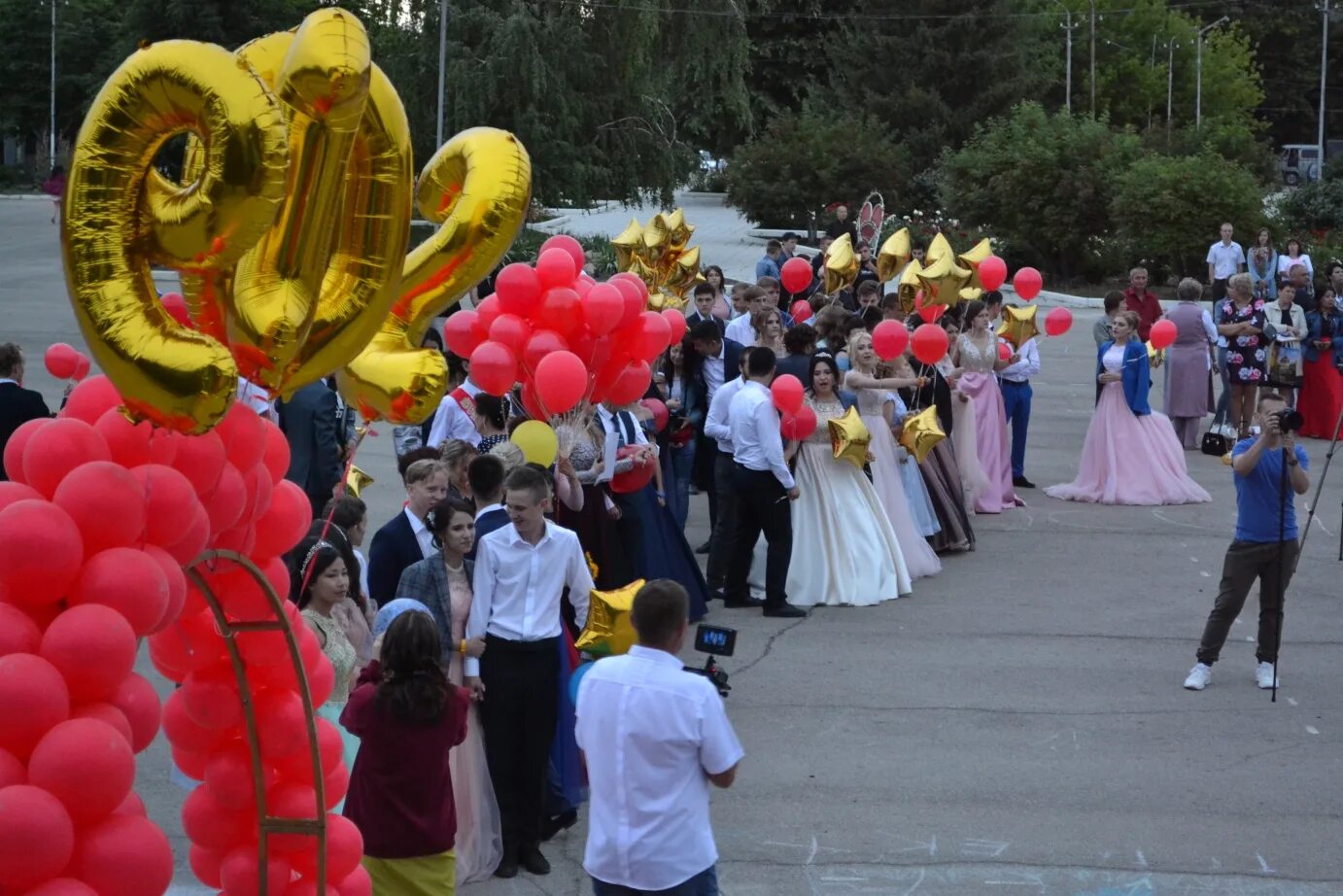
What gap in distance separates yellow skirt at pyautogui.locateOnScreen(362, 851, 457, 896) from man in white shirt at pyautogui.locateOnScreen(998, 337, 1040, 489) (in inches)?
398

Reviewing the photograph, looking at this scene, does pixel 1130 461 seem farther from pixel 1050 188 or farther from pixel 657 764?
pixel 1050 188

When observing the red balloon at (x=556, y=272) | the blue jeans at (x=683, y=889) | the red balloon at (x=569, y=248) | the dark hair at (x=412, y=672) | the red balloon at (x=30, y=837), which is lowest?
the blue jeans at (x=683, y=889)

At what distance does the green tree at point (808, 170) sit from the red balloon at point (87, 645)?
127 feet

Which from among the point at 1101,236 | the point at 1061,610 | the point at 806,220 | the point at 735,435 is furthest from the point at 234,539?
the point at 806,220

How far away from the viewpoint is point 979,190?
126 feet

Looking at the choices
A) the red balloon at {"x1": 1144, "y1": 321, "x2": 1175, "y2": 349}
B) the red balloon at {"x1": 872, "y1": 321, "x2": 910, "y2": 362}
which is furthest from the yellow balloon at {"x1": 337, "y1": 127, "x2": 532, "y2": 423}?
the red balloon at {"x1": 1144, "y1": 321, "x2": 1175, "y2": 349}

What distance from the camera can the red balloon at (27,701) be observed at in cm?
408

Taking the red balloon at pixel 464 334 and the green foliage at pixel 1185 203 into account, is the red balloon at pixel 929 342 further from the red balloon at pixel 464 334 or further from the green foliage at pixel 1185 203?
the green foliage at pixel 1185 203

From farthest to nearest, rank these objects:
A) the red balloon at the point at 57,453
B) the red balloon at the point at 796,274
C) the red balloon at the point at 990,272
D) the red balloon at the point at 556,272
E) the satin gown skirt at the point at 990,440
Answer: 1. the red balloon at the point at 796,274
2. the satin gown skirt at the point at 990,440
3. the red balloon at the point at 990,272
4. the red balloon at the point at 556,272
5. the red balloon at the point at 57,453

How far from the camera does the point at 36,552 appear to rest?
4.16 meters

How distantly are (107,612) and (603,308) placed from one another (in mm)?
4781

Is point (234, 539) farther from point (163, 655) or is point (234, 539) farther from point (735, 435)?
point (735, 435)

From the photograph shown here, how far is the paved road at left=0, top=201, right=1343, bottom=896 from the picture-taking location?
24.2 ft

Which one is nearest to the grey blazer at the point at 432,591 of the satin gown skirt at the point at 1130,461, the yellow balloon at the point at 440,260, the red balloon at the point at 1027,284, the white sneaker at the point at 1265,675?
the yellow balloon at the point at 440,260
